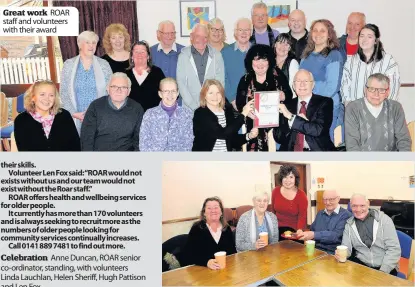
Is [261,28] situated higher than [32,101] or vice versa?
[261,28]

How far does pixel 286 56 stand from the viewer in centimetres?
293

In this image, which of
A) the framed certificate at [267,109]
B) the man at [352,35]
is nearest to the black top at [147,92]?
the framed certificate at [267,109]

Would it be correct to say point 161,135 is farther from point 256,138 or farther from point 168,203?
point 256,138

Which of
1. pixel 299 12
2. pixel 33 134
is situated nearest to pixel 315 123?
pixel 299 12

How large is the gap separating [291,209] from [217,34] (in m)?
1.18

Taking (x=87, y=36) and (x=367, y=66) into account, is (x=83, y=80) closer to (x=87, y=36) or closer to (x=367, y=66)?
(x=87, y=36)

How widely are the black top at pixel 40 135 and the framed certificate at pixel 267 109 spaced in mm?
1137

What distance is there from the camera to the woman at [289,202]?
2.88 metres

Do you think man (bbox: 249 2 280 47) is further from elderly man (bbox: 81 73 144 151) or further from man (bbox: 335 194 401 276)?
man (bbox: 335 194 401 276)

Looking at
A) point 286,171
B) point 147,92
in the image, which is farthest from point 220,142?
point 147,92

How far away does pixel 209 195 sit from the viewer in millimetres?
2900

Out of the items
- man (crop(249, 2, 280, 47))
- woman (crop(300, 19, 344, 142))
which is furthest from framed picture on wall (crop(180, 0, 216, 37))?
woman (crop(300, 19, 344, 142))
